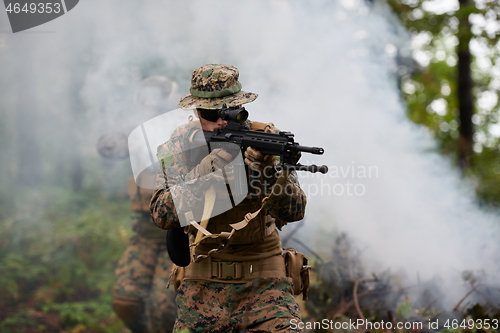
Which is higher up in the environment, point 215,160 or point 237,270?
point 215,160

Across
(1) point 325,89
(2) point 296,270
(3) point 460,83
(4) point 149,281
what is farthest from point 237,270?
(3) point 460,83

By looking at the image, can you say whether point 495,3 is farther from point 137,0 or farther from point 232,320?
point 232,320

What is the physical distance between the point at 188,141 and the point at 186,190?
36 cm

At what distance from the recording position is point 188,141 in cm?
320

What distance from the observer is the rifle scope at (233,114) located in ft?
9.55

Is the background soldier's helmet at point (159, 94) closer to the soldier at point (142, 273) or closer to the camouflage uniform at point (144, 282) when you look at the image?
the soldier at point (142, 273)

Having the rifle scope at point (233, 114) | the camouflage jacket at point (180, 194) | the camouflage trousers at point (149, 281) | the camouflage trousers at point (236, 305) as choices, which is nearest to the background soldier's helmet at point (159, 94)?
the camouflage trousers at point (149, 281)

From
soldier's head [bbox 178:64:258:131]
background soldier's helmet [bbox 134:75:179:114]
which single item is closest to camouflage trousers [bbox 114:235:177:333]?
background soldier's helmet [bbox 134:75:179:114]

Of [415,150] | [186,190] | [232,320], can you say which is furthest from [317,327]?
[415,150]

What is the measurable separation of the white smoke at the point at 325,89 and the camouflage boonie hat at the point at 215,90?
2.63m

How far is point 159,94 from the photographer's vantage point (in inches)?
226

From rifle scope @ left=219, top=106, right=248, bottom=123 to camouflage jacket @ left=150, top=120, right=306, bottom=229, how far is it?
15 cm

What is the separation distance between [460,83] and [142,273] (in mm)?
7388

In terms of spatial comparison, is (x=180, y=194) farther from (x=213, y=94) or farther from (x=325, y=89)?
(x=325, y=89)
